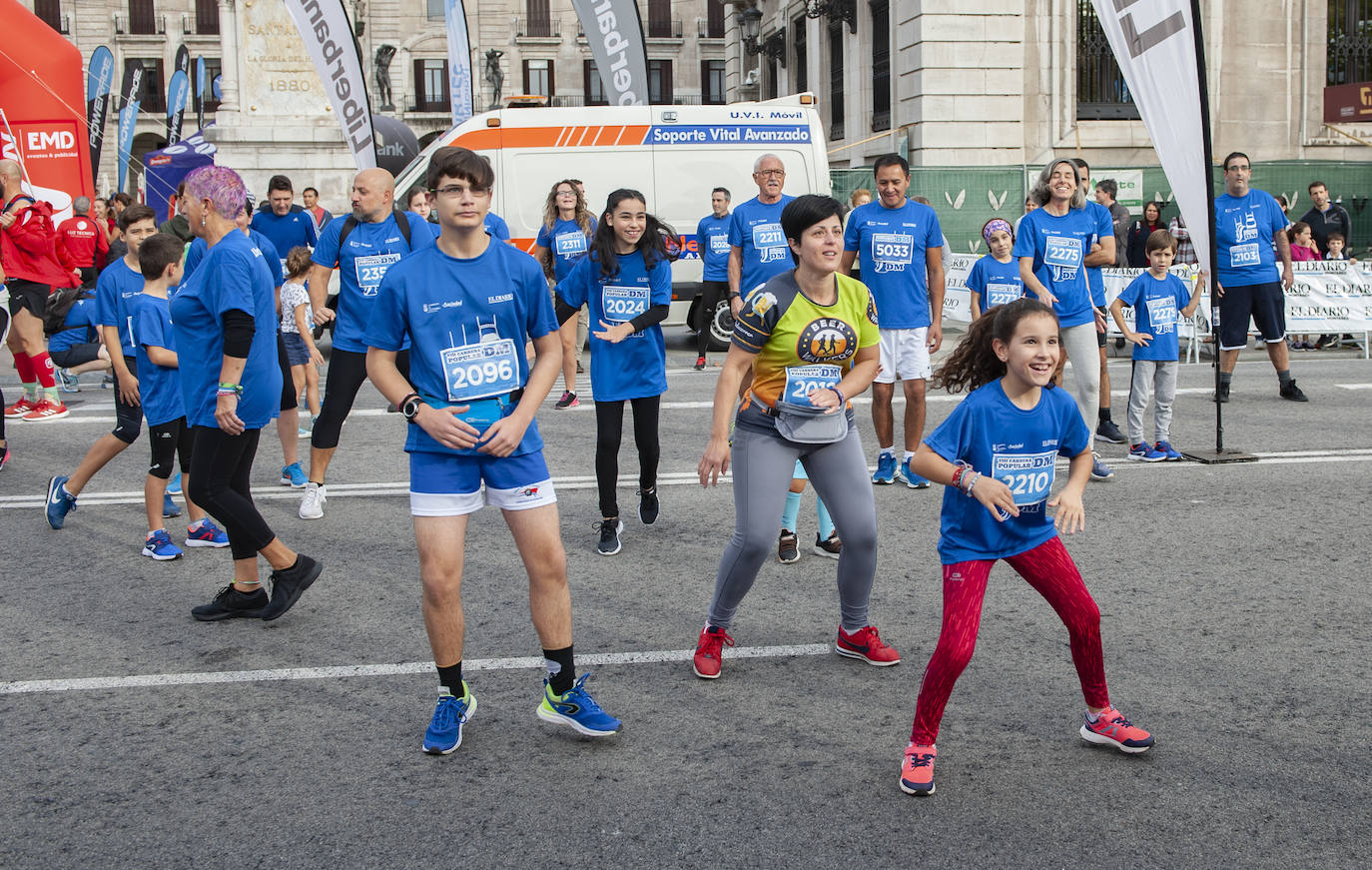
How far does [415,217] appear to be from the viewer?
7707mm

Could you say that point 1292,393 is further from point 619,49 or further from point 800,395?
point 619,49

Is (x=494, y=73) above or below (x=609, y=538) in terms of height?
above

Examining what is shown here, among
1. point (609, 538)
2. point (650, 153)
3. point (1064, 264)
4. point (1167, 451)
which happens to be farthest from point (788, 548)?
point (650, 153)

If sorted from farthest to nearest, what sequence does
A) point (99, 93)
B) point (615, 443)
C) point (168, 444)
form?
point (99, 93) < point (615, 443) < point (168, 444)

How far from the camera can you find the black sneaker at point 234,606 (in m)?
5.38

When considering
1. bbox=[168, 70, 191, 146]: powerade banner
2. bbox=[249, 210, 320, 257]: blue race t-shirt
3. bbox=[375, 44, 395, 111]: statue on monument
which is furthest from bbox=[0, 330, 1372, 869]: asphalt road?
bbox=[375, 44, 395, 111]: statue on monument

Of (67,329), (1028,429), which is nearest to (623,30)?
(67,329)

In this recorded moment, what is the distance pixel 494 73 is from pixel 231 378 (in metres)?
62.3

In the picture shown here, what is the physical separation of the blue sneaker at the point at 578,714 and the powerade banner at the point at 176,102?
80.1 feet

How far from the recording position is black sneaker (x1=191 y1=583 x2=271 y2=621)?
5.38 metres

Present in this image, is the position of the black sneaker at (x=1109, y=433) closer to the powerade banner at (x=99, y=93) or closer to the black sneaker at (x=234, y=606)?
the black sneaker at (x=234, y=606)

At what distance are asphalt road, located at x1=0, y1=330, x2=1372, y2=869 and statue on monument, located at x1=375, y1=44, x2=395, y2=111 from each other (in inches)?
2272

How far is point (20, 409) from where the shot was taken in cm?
1105

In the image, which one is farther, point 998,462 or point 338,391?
point 338,391
